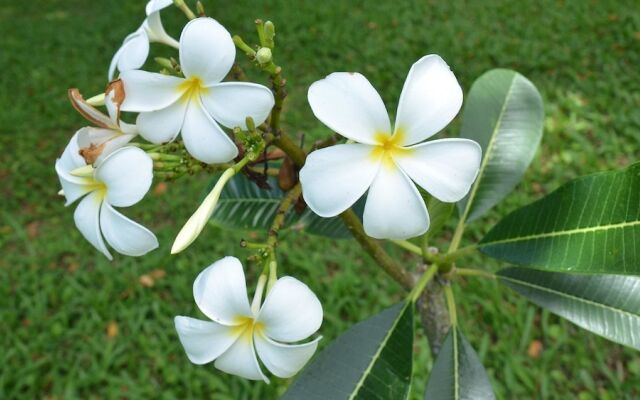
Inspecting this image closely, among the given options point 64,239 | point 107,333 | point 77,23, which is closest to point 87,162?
point 107,333

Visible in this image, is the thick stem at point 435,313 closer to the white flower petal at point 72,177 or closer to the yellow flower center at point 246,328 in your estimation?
the yellow flower center at point 246,328

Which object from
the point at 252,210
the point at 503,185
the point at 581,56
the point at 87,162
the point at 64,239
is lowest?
the point at 64,239

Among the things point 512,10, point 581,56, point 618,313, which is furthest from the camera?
point 512,10

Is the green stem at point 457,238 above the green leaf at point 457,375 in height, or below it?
above

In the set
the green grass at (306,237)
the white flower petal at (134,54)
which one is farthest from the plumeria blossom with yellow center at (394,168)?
the green grass at (306,237)

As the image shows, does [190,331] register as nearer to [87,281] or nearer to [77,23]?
[87,281]

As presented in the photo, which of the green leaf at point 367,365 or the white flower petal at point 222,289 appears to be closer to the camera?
the white flower petal at point 222,289

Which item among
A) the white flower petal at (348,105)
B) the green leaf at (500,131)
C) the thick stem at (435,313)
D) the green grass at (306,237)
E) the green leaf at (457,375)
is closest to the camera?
the white flower petal at (348,105)

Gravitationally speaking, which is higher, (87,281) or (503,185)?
(503,185)
